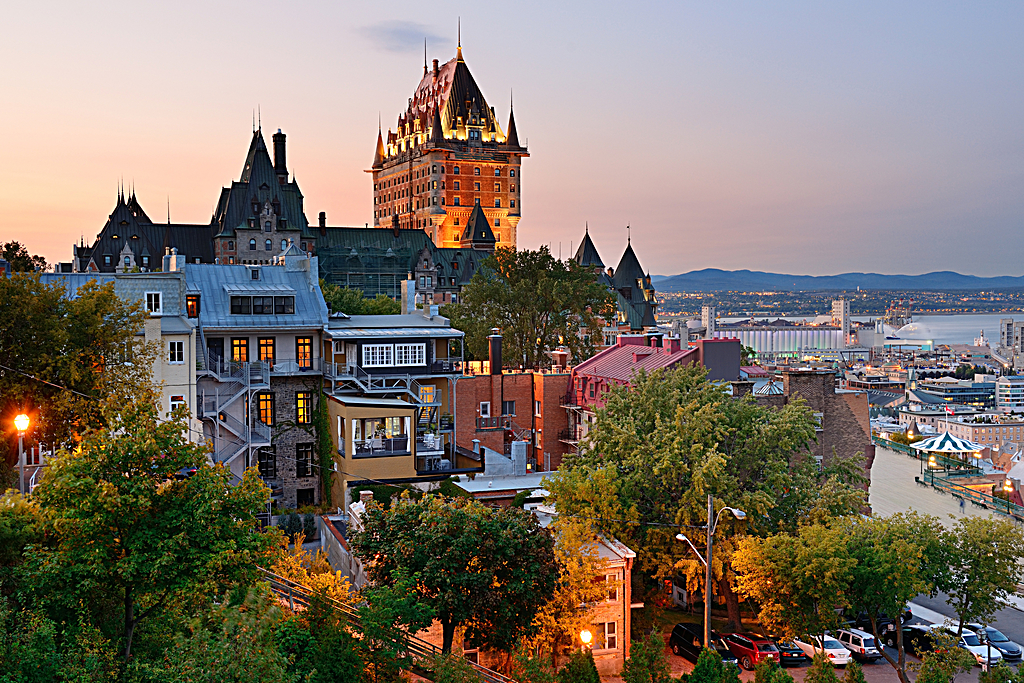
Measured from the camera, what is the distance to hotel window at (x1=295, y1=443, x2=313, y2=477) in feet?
155

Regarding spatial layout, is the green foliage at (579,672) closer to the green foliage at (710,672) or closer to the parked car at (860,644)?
the green foliage at (710,672)

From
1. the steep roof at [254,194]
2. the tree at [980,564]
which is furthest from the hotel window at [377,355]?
the steep roof at [254,194]

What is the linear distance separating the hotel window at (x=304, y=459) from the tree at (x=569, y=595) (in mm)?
19761

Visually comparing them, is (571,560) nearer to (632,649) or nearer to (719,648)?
(632,649)

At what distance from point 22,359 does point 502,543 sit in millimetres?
19968

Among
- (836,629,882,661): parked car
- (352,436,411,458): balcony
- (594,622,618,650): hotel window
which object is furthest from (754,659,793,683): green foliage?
(352,436,411,458): balcony

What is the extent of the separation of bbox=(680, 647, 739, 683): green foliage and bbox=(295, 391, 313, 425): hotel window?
27.5 meters

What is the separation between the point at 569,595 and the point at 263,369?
72.6 ft

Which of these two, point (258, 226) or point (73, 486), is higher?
point (258, 226)

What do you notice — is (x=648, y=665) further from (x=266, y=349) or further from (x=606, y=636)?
(x=266, y=349)

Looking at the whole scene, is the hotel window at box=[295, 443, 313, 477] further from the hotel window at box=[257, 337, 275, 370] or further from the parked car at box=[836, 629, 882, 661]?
the parked car at box=[836, 629, 882, 661]

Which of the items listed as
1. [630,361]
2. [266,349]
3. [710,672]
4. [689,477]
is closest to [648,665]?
[710,672]

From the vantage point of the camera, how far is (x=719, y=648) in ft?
111

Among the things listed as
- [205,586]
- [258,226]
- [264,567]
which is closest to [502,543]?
[264,567]
